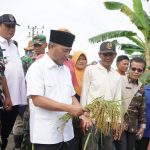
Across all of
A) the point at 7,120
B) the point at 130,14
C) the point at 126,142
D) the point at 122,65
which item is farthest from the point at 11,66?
the point at 130,14

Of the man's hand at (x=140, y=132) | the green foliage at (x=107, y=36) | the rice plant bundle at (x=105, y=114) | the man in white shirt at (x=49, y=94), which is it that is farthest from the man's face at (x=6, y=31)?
the green foliage at (x=107, y=36)

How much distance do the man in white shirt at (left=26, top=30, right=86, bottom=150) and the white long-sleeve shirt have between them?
1.06 metres

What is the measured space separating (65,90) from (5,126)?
1385mm

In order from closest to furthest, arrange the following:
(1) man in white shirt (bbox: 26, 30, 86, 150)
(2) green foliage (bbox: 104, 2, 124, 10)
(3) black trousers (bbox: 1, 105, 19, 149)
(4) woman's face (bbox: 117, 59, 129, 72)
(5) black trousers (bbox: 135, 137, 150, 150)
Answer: (1) man in white shirt (bbox: 26, 30, 86, 150), (3) black trousers (bbox: 1, 105, 19, 149), (5) black trousers (bbox: 135, 137, 150, 150), (4) woman's face (bbox: 117, 59, 129, 72), (2) green foliage (bbox: 104, 2, 124, 10)

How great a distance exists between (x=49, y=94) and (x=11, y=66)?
1101mm

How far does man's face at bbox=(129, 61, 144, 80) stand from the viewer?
4.96 m

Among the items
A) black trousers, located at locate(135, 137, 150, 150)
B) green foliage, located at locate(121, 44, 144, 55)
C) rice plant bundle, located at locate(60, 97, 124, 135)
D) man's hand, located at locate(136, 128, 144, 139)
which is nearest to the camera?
rice plant bundle, located at locate(60, 97, 124, 135)

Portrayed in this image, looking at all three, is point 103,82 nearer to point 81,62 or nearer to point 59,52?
point 81,62

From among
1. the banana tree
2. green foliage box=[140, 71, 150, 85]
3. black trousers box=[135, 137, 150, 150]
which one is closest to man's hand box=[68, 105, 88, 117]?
black trousers box=[135, 137, 150, 150]

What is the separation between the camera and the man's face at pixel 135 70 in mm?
4961

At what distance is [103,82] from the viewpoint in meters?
4.55

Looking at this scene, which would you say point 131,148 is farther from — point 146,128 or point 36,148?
point 36,148

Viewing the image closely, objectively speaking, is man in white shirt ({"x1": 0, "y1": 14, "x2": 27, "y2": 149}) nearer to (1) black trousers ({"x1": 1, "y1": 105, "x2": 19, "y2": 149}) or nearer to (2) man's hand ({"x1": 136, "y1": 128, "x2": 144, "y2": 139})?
(1) black trousers ({"x1": 1, "y1": 105, "x2": 19, "y2": 149})

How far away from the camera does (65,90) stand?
11.5 ft
